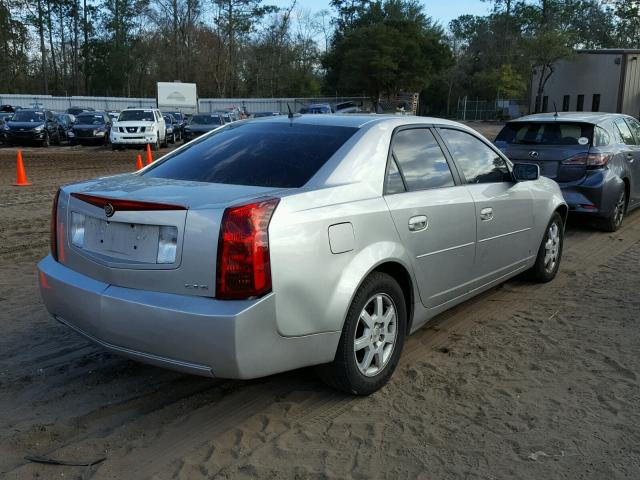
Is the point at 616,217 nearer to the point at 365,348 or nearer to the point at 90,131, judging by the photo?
the point at 365,348

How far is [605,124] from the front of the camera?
8680 millimetres

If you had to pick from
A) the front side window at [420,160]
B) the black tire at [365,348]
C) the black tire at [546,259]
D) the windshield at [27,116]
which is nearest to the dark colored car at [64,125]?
the windshield at [27,116]

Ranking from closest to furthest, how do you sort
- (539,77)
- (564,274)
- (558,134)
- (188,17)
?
(564,274), (558,134), (539,77), (188,17)

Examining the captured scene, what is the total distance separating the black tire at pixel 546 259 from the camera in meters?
5.89

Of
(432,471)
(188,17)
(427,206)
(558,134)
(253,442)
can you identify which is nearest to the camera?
(432,471)

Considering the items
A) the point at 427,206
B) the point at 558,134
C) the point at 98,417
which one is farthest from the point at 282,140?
the point at 558,134

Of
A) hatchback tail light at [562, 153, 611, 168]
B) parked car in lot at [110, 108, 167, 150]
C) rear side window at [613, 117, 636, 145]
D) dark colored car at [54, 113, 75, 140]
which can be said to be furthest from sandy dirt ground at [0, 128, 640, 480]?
dark colored car at [54, 113, 75, 140]

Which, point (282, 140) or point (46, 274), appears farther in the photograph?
point (282, 140)

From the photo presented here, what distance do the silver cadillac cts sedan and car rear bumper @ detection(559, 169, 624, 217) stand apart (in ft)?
13.8

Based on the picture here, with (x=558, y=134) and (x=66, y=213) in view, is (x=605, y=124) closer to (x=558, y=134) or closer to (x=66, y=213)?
(x=558, y=134)

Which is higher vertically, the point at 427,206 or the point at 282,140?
the point at 282,140

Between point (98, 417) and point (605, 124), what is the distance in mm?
7854

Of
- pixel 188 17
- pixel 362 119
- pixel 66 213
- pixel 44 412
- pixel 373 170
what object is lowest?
pixel 44 412

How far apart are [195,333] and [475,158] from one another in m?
2.88
